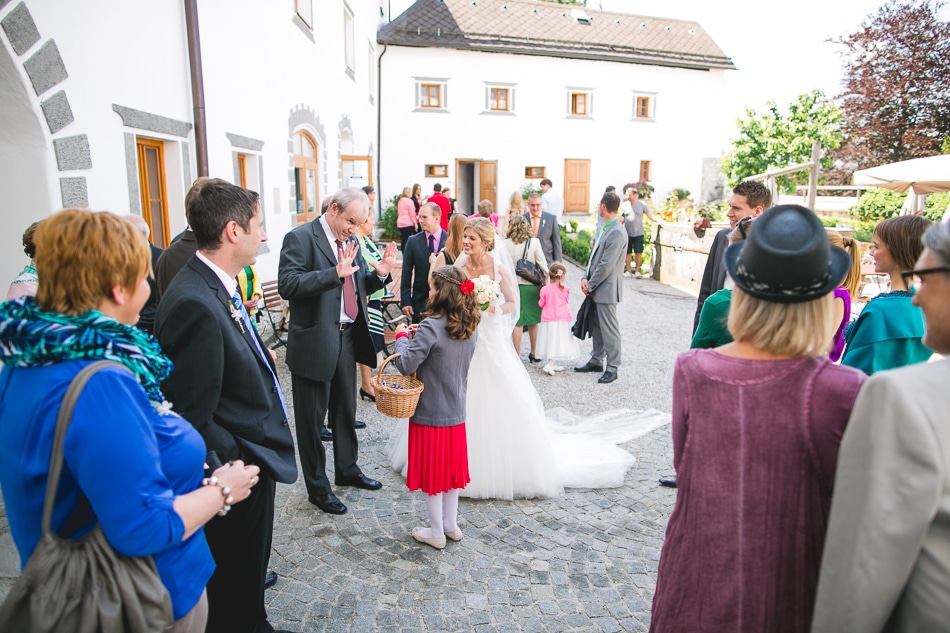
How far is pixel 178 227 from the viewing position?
21.6 ft

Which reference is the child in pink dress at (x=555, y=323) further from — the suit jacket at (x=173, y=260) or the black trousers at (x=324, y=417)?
the suit jacket at (x=173, y=260)

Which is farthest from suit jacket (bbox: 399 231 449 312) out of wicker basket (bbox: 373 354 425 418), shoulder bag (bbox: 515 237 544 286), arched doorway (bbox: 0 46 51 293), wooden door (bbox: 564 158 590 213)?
wooden door (bbox: 564 158 590 213)

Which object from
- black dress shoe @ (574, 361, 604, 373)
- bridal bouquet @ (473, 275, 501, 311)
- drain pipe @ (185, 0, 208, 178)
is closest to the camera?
bridal bouquet @ (473, 275, 501, 311)

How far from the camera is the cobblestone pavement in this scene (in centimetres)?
292

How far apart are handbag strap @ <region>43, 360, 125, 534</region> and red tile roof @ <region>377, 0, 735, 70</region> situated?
22.7 metres

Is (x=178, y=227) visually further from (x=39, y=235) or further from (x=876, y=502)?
(x=876, y=502)

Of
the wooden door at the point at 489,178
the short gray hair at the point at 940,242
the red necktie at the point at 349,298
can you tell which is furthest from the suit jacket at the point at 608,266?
the wooden door at the point at 489,178

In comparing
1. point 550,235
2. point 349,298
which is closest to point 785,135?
point 550,235

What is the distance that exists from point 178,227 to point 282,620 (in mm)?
4981

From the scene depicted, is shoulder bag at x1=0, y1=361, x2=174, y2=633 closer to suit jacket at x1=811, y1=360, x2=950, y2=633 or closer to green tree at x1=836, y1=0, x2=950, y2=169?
suit jacket at x1=811, y1=360, x2=950, y2=633

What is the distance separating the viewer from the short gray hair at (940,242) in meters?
1.37

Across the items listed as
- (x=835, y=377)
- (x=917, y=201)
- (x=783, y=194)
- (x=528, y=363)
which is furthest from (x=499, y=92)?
(x=835, y=377)

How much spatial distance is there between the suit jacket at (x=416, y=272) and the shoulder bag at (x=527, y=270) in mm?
1190

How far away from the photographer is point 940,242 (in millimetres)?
1385
